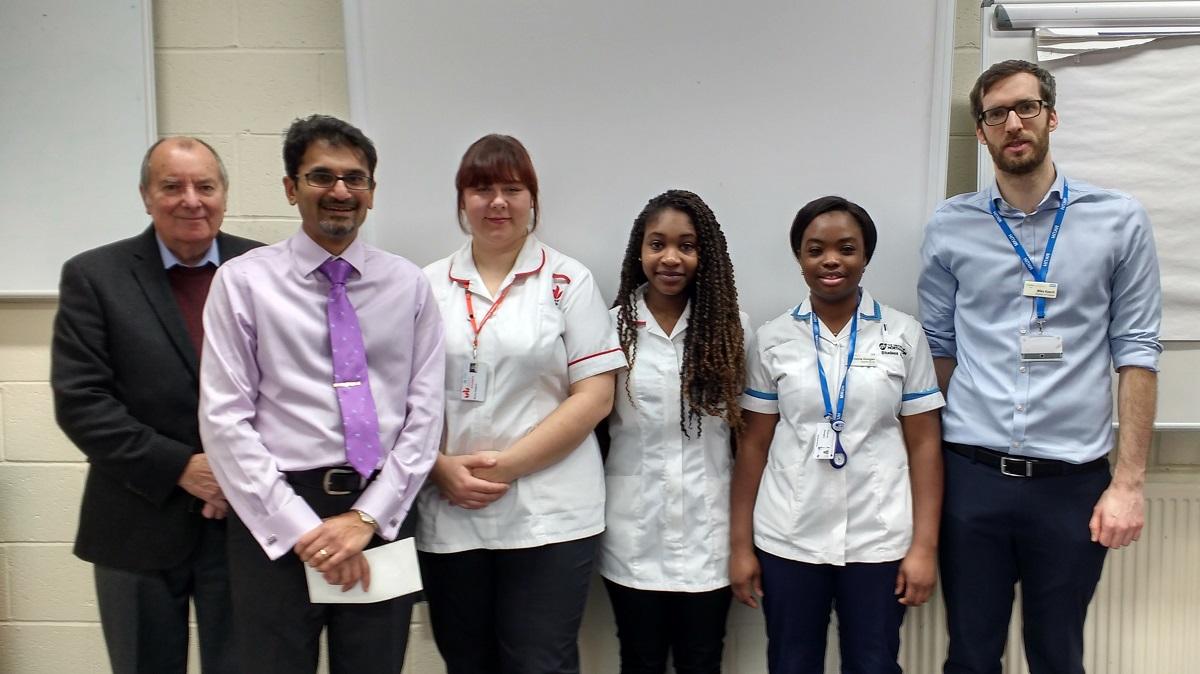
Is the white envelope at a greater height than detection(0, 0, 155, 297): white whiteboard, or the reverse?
detection(0, 0, 155, 297): white whiteboard

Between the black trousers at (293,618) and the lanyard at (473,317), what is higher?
the lanyard at (473,317)

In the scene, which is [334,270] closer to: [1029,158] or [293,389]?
[293,389]

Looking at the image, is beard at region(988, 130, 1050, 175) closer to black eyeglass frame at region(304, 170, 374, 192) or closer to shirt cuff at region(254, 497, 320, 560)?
black eyeglass frame at region(304, 170, 374, 192)

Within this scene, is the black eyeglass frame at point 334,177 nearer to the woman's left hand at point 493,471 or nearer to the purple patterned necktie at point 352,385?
the purple patterned necktie at point 352,385

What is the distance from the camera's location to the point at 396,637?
1.50 meters

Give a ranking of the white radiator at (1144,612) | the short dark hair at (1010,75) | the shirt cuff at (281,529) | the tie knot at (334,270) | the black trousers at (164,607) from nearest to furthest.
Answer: the shirt cuff at (281,529) < the tie knot at (334,270) < the black trousers at (164,607) < the short dark hair at (1010,75) < the white radiator at (1144,612)

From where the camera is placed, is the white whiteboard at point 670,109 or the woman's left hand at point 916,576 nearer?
the woman's left hand at point 916,576

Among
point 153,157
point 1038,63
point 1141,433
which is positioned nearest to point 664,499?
point 1141,433

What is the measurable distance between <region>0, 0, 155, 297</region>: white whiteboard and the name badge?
227cm

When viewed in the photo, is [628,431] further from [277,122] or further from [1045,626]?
[277,122]

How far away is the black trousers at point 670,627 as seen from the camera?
1785 millimetres

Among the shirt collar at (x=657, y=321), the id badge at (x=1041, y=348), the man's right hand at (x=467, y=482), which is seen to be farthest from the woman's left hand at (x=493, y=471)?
the id badge at (x=1041, y=348)

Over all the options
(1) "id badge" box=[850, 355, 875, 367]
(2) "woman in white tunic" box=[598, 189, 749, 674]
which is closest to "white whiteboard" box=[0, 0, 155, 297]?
(2) "woman in white tunic" box=[598, 189, 749, 674]

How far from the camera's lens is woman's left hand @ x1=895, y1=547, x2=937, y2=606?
168 cm
